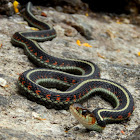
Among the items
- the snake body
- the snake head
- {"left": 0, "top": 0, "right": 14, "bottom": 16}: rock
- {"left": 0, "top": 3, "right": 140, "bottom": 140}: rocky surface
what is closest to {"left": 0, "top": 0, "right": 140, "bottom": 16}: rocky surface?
{"left": 0, "top": 0, "right": 14, "bottom": 16}: rock

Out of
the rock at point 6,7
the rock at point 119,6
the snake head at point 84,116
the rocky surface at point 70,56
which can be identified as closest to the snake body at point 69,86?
the snake head at point 84,116

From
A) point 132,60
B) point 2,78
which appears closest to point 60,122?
point 2,78

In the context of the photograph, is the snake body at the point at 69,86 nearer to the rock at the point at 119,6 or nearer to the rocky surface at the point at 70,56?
the rocky surface at the point at 70,56

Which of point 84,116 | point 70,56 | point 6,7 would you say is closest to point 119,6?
point 6,7

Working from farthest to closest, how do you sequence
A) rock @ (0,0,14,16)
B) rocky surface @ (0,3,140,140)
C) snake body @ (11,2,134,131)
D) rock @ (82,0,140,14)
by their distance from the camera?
rock @ (82,0,140,14)
rock @ (0,0,14,16)
snake body @ (11,2,134,131)
rocky surface @ (0,3,140,140)

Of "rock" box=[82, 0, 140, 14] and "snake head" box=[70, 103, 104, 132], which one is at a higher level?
"rock" box=[82, 0, 140, 14]

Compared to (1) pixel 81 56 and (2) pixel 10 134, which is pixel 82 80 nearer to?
(1) pixel 81 56

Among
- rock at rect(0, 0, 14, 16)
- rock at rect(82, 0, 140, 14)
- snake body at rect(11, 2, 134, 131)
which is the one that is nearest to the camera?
snake body at rect(11, 2, 134, 131)

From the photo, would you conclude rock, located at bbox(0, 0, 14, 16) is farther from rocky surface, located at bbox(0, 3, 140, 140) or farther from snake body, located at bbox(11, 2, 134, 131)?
snake body, located at bbox(11, 2, 134, 131)
